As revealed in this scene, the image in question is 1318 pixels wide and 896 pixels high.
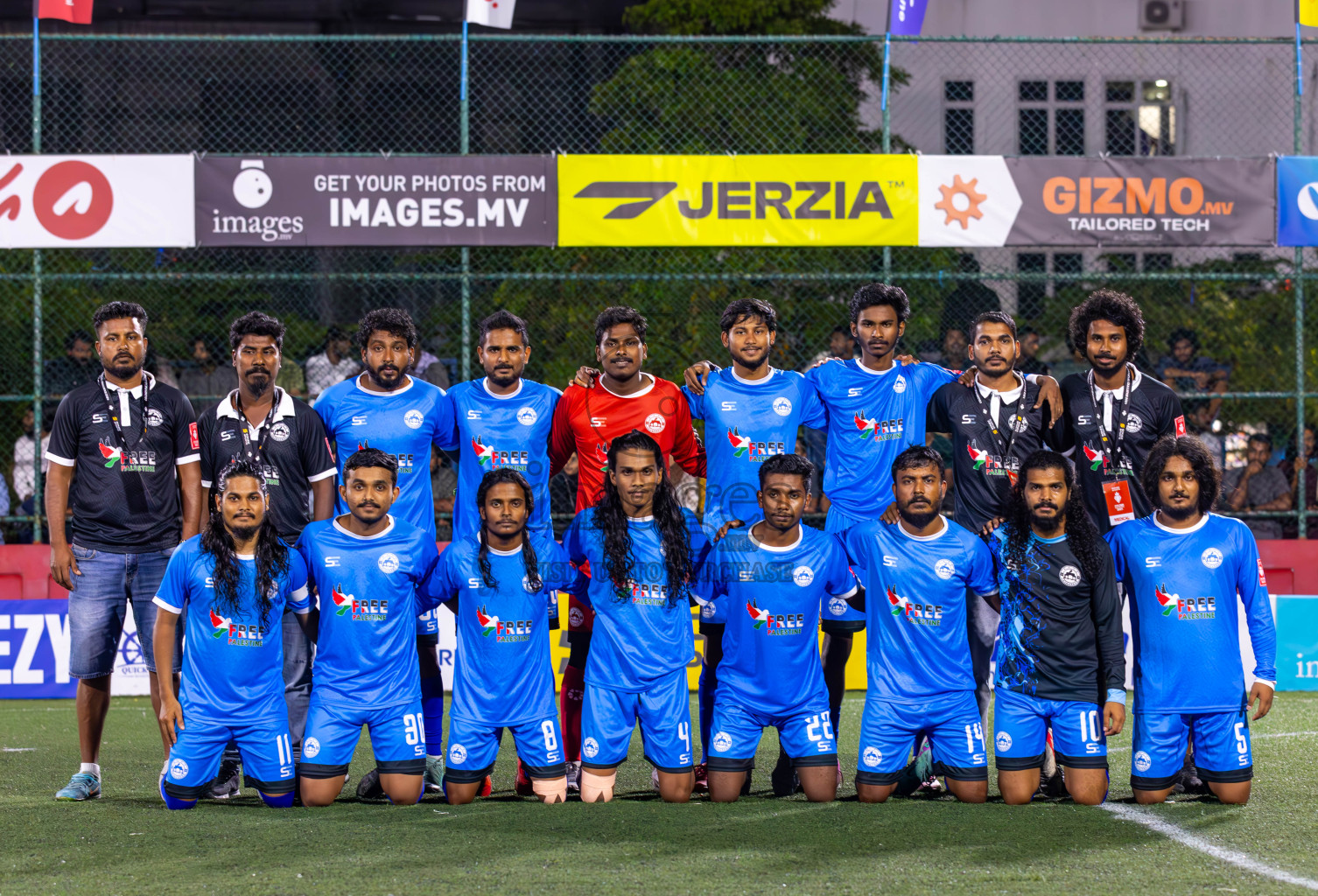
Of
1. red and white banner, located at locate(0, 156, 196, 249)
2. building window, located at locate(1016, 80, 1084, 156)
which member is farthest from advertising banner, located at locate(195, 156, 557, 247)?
building window, located at locate(1016, 80, 1084, 156)

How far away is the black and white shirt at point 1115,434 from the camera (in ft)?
21.4

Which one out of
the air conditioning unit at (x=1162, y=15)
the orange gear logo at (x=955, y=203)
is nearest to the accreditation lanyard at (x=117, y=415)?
the orange gear logo at (x=955, y=203)

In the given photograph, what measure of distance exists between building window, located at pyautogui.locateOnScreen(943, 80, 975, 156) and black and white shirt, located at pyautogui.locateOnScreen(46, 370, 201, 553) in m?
11.5

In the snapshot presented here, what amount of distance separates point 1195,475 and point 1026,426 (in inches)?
32.4

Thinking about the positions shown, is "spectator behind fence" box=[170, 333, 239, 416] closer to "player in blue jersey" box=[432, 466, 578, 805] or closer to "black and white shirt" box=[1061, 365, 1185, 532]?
"player in blue jersey" box=[432, 466, 578, 805]

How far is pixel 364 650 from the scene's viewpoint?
5977mm

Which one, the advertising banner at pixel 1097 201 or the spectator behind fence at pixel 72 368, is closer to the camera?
the advertising banner at pixel 1097 201

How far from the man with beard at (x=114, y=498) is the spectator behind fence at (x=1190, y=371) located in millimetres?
7716

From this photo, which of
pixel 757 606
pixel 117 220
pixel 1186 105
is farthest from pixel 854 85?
pixel 757 606

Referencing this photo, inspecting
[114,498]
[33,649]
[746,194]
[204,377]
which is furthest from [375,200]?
[114,498]

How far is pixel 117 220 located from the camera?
1018 centimetres

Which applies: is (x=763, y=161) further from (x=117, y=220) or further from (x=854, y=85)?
(x=117, y=220)

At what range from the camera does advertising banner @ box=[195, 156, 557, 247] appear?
Answer: 1023 cm

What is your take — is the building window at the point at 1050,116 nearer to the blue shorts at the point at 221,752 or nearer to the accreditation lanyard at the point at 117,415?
the accreditation lanyard at the point at 117,415
